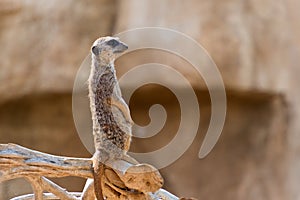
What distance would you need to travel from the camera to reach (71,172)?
112cm

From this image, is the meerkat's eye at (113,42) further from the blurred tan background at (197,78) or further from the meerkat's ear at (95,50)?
the blurred tan background at (197,78)

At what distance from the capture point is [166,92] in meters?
2.98

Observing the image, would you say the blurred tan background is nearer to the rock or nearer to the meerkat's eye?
the rock

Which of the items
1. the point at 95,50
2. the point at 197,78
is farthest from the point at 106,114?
the point at 197,78

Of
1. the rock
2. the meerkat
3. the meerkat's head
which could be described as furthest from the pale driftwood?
the rock

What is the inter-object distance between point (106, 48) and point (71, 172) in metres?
0.20

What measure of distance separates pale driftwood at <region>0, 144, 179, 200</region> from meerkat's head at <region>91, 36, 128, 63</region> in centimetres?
16

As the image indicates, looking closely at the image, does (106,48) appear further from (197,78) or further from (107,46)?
(197,78)

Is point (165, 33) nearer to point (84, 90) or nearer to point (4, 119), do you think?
point (84, 90)

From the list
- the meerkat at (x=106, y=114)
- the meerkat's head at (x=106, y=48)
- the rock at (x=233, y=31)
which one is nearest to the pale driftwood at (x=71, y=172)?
the meerkat at (x=106, y=114)

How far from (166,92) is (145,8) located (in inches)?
14.1

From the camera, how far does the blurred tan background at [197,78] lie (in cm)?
282

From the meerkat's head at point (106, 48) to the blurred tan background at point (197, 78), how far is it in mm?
1678

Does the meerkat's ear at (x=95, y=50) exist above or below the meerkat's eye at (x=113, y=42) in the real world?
below
